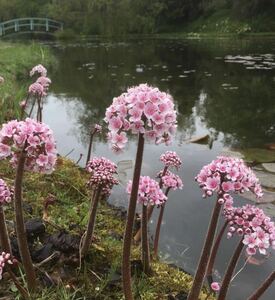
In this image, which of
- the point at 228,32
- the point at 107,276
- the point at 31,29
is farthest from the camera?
the point at 31,29

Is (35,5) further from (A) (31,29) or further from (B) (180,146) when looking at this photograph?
(B) (180,146)

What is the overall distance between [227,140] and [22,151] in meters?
7.66

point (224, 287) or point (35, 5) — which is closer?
point (224, 287)

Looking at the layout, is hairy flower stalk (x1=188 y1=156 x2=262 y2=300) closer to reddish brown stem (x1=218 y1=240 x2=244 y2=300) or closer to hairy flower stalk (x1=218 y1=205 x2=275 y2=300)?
hairy flower stalk (x1=218 y1=205 x2=275 y2=300)

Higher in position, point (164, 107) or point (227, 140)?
point (164, 107)

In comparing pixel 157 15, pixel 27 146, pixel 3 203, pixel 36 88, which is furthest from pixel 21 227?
pixel 157 15

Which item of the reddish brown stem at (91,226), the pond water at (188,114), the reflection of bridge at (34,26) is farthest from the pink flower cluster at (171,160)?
the reflection of bridge at (34,26)

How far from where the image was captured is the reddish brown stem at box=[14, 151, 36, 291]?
2799mm

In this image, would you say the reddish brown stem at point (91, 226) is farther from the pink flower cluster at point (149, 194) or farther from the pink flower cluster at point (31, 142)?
the pink flower cluster at point (31, 142)

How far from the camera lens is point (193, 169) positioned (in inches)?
318

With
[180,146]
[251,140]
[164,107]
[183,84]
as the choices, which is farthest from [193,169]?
[183,84]

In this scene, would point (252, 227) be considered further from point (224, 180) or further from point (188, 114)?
point (188, 114)

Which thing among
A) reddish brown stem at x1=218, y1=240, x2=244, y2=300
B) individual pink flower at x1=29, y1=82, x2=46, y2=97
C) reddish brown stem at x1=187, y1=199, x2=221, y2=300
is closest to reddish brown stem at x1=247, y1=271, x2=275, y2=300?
reddish brown stem at x1=218, y1=240, x2=244, y2=300

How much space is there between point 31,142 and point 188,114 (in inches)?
407
